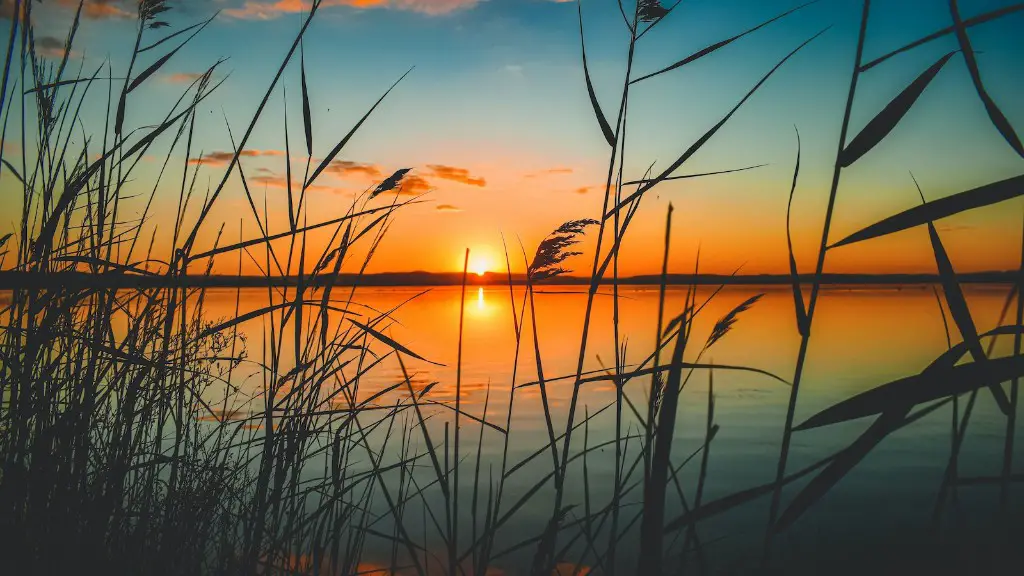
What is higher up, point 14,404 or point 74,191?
point 74,191

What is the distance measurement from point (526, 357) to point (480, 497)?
1046 cm

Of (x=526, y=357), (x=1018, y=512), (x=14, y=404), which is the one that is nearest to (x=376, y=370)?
(x=526, y=357)

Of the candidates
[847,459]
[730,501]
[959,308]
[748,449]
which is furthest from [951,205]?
[748,449]

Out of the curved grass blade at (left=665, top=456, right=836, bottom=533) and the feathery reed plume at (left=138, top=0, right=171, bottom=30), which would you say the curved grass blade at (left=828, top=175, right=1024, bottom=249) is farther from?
the feathery reed plume at (left=138, top=0, right=171, bottom=30)

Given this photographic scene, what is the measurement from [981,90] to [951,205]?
0.18 meters

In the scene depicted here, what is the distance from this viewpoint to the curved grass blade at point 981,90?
3.40 ft

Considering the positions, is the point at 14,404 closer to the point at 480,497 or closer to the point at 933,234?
the point at 933,234

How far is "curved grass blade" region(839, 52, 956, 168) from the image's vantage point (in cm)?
114

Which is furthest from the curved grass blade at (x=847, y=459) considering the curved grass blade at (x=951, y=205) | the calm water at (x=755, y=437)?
the calm water at (x=755, y=437)

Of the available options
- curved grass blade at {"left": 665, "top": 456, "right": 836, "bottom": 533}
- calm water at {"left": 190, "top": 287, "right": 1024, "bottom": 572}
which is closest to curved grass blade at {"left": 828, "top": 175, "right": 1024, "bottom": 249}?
curved grass blade at {"left": 665, "top": 456, "right": 836, "bottom": 533}

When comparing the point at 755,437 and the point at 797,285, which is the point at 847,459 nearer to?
the point at 797,285

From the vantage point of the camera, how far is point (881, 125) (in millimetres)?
1145

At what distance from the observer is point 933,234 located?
118 centimetres

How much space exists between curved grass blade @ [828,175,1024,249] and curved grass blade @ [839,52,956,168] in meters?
0.12
